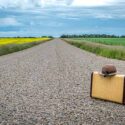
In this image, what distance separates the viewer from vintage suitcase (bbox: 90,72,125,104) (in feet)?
33.4

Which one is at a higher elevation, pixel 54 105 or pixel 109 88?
pixel 109 88

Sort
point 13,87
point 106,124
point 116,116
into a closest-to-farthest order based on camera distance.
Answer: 1. point 106,124
2. point 116,116
3. point 13,87

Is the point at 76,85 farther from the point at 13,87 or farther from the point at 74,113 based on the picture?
the point at 74,113

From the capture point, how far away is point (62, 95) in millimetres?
11609

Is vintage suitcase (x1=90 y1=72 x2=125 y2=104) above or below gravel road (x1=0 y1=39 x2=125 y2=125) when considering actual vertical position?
above

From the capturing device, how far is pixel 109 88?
10555 millimetres

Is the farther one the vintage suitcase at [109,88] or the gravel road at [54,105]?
the vintage suitcase at [109,88]

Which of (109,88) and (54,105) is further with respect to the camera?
(109,88)

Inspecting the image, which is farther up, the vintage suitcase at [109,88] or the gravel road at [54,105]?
the vintage suitcase at [109,88]

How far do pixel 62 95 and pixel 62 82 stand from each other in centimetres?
308

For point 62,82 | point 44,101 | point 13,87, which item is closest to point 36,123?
point 44,101

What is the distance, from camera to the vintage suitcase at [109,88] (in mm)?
10195

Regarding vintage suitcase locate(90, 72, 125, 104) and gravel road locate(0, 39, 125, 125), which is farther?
vintage suitcase locate(90, 72, 125, 104)

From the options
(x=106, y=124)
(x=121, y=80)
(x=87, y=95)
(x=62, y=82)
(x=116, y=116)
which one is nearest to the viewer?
(x=106, y=124)
